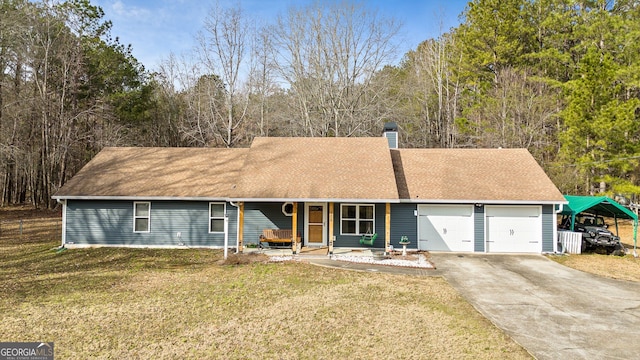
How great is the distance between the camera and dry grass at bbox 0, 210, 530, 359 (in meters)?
5.95

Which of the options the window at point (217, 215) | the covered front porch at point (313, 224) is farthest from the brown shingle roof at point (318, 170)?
the window at point (217, 215)

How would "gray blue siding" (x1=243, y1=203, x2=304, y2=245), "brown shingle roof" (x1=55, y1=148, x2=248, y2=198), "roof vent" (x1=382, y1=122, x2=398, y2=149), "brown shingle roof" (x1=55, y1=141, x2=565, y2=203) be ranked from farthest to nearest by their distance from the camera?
"roof vent" (x1=382, y1=122, x2=398, y2=149), "gray blue siding" (x1=243, y1=203, x2=304, y2=245), "brown shingle roof" (x1=55, y1=148, x2=248, y2=198), "brown shingle roof" (x1=55, y1=141, x2=565, y2=203)

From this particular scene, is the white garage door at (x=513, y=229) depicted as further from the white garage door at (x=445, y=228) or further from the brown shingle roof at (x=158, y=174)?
the brown shingle roof at (x=158, y=174)

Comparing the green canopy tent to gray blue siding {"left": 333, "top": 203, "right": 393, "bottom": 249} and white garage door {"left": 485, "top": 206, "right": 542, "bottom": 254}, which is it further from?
gray blue siding {"left": 333, "top": 203, "right": 393, "bottom": 249}

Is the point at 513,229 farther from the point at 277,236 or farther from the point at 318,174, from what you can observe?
the point at 277,236

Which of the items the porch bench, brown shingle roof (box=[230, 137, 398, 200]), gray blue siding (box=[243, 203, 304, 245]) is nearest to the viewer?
brown shingle roof (box=[230, 137, 398, 200])

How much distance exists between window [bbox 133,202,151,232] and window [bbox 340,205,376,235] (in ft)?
25.4

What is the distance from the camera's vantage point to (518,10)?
1025 inches

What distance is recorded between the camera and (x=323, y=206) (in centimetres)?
1450

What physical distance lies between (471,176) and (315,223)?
679 centimetres

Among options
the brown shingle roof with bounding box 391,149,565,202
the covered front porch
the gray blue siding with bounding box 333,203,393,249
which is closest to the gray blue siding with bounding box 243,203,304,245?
the covered front porch

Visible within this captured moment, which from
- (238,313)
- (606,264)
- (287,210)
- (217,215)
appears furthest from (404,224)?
(238,313)

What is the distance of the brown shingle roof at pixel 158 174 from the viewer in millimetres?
14539

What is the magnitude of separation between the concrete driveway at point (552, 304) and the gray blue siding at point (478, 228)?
1215 millimetres
